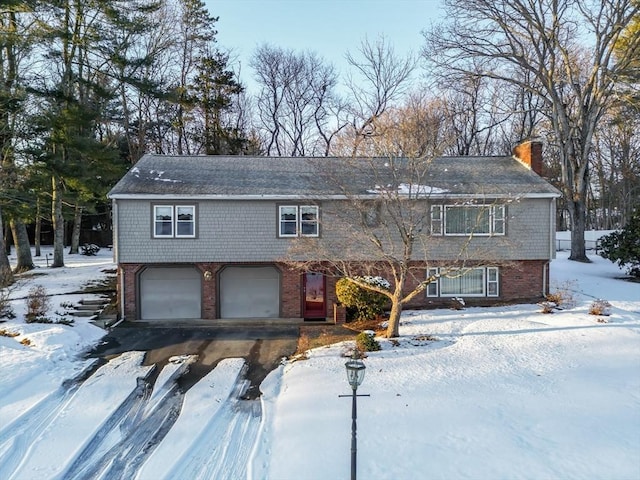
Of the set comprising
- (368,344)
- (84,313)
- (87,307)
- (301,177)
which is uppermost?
(301,177)

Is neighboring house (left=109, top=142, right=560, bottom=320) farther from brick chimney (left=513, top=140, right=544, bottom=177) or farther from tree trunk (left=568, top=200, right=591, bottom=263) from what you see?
tree trunk (left=568, top=200, right=591, bottom=263)

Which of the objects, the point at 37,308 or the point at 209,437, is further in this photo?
the point at 37,308

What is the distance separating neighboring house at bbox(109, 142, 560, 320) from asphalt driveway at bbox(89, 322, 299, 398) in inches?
47.1

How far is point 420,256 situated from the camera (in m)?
14.9

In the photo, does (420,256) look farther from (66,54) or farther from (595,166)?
(595,166)

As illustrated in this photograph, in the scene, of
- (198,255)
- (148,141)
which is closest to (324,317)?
(198,255)

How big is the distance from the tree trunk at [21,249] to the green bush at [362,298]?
685 inches

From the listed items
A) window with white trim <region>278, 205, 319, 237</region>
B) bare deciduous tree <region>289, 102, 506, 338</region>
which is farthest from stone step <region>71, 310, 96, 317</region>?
bare deciduous tree <region>289, 102, 506, 338</region>

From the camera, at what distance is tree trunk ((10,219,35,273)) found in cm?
2092

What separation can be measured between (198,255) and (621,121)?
83.5 feet

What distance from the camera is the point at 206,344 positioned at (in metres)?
12.5

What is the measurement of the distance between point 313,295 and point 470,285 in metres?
6.11

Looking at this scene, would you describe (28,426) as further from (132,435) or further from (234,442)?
(234,442)

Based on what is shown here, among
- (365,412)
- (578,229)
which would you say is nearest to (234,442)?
(365,412)
